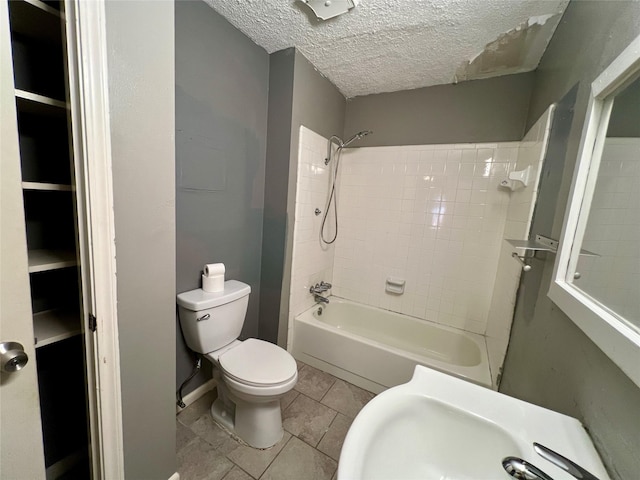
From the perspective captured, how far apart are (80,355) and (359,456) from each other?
3.78 feet

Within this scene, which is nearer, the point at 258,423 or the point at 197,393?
the point at 258,423

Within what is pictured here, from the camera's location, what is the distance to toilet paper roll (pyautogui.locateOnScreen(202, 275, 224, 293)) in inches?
57.7

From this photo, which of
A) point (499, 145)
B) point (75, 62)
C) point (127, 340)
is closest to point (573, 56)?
point (499, 145)

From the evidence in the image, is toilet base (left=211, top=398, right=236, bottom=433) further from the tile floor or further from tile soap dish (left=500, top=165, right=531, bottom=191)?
tile soap dish (left=500, top=165, right=531, bottom=191)

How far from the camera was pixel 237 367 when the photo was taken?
1.32m

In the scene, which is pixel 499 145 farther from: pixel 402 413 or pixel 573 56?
pixel 402 413

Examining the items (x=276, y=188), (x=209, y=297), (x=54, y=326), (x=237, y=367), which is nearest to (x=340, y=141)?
(x=276, y=188)

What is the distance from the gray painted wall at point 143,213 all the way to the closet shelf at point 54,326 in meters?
0.18

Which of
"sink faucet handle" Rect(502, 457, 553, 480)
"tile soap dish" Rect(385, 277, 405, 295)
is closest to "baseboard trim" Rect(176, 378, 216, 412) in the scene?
"tile soap dish" Rect(385, 277, 405, 295)

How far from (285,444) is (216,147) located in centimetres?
175

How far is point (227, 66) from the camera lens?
4.89 feet

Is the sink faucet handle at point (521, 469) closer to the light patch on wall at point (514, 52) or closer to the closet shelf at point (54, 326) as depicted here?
the closet shelf at point (54, 326)

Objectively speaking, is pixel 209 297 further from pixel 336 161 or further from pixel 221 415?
pixel 336 161

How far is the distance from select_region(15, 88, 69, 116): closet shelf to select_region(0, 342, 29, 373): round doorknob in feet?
2.08
